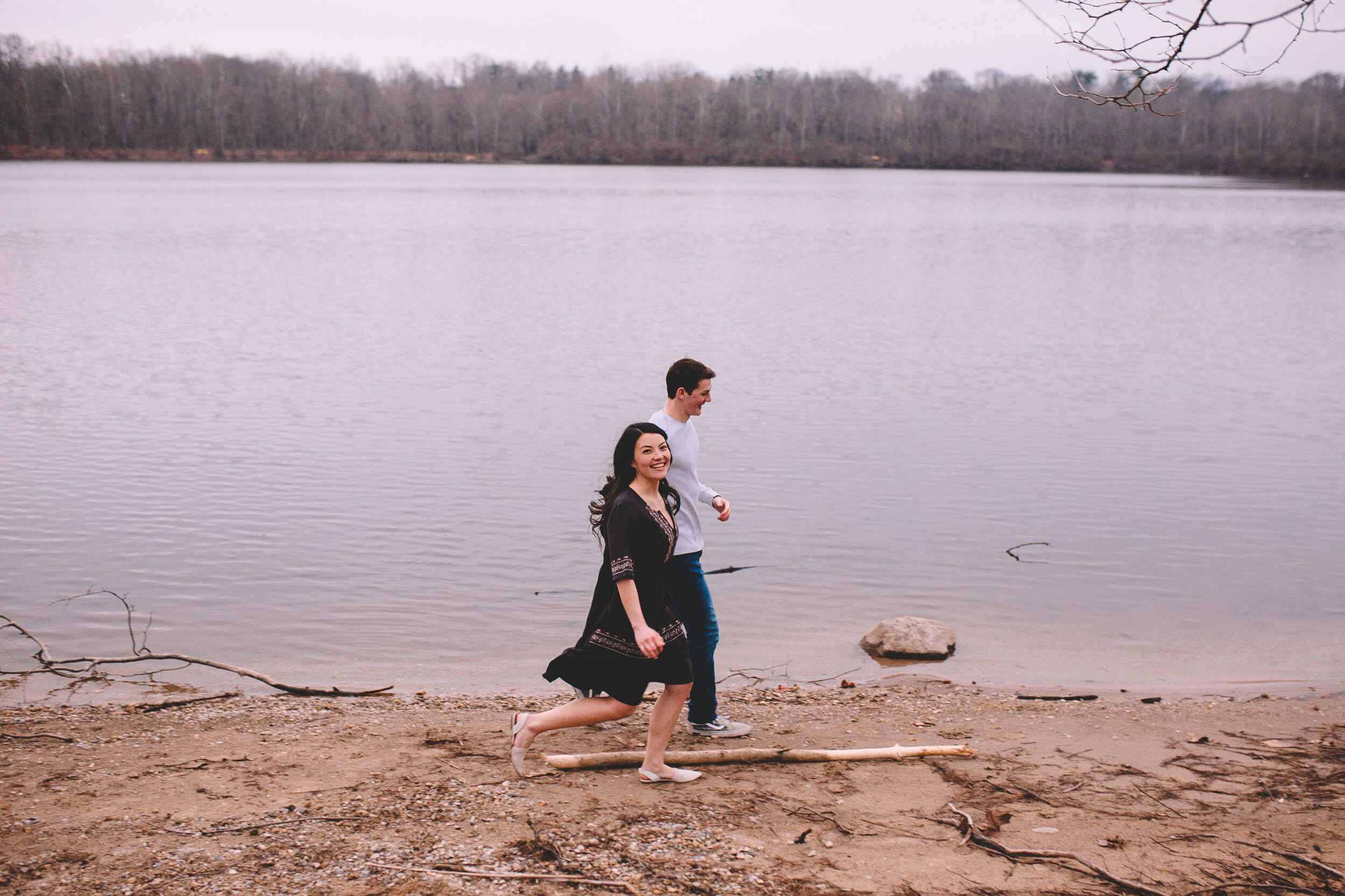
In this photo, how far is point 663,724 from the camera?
202 inches

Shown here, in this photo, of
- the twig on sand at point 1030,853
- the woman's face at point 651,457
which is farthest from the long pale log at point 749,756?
the woman's face at point 651,457

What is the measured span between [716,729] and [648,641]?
1.48 meters

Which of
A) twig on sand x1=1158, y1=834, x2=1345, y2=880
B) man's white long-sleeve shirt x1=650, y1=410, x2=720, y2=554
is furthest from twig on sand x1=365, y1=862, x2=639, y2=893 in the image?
twig on sand x1=1158, y1=834, x2=1345, y2=880

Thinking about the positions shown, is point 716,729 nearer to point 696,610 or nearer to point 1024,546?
point 696,610

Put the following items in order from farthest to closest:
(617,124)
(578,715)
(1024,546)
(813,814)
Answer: (617,124)
(1024,546)
(578,715)
(813,814)

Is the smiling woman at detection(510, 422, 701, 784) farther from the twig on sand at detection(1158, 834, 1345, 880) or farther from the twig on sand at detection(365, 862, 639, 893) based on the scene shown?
the twig on sand at detection(1158, 834, 1345, 880)

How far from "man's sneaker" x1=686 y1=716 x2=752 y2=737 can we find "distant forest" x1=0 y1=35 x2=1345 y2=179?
427ft

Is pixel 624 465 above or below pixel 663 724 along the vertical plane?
above

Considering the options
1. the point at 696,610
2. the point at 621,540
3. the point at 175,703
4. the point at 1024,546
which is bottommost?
the point at 1024,546

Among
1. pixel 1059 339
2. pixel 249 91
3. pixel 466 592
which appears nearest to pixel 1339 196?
pixel 1059 339

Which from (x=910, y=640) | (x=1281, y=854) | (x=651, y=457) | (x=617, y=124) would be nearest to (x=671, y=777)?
(x=651, y=457)

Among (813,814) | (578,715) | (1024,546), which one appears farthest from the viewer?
(1024,546)

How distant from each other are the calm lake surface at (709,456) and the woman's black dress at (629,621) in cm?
310

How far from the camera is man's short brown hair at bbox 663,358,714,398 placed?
5.26 metres
